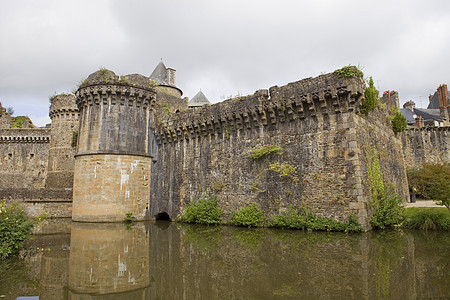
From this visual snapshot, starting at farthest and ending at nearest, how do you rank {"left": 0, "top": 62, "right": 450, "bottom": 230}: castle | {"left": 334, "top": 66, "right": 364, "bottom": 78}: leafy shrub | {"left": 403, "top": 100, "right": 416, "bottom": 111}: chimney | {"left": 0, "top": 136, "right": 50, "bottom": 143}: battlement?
{"left": 403, "top": 100, "right": 416, "bottom": 111}: chimney
{"left": 0, "top": 136, "right": 50, "bottom": 143}: battlement
{"left": 0, "top": 62, "right": 450, "bottom": 230}: castle
{"left": 334, "top": 66, "right": 364, "bottom": 78}: leafy shrub

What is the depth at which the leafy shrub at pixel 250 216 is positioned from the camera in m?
14.0

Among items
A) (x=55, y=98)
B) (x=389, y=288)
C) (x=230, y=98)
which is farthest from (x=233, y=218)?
(x=55, y=98)

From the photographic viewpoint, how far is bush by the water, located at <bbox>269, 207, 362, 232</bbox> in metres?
11.3

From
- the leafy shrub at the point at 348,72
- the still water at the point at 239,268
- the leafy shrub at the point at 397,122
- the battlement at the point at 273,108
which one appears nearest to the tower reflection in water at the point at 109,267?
the still water at the point at 239,268

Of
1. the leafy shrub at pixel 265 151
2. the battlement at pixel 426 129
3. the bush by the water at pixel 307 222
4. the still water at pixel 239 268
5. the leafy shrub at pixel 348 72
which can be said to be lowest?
the still water at pixel 239 268

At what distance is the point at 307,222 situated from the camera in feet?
40.3

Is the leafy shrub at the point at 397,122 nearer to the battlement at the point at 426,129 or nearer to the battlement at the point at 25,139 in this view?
the battlement at the point at 426,129

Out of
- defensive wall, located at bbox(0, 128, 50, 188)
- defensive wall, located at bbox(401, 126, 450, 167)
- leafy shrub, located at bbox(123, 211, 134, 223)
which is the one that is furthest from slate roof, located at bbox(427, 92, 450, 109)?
defensive wall, located at bbox(0, 128, 50, 188)

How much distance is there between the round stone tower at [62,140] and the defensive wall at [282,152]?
12.4m

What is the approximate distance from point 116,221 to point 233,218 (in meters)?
6.31

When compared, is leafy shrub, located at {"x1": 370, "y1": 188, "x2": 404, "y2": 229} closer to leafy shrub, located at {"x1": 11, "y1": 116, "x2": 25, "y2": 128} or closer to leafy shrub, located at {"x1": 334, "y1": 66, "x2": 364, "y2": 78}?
leafy shrub, located at {"x1": 334, "y1": 66, "x2": 364, "y2": 78}

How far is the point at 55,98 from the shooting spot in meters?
28.6

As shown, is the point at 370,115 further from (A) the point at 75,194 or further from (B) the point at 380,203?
(A) the point at 75,194

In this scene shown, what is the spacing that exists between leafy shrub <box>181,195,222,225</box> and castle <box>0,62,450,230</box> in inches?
14.1
